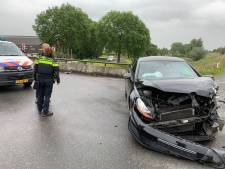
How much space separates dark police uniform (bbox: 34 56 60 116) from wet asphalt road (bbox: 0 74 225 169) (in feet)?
1.84

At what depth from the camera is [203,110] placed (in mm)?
4934

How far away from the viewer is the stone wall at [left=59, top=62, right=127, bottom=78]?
15342mm

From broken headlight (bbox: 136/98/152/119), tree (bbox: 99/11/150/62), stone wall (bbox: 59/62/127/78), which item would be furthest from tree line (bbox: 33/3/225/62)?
broken headlight (bbox: 136/98/152/119)

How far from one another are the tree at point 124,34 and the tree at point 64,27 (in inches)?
202

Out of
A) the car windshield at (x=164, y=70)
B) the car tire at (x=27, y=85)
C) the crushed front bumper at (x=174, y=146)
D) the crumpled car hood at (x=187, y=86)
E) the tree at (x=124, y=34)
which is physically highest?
the tree at (x=124, y=34)

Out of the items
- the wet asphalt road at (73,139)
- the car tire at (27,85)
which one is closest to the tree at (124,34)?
the car tire at (27,85)

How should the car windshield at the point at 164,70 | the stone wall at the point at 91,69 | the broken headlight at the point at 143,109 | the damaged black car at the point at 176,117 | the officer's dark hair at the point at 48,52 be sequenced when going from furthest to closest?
1. the stone wall at the point at 91,69
2. the officer's dark hair at the point at 48,52
3. the car windshield at the point at 164,70
4. the broken headlight at the point at 143,109
5. the damaged black car at the point at 176,117

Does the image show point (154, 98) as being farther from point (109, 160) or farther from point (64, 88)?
point (64, 88)

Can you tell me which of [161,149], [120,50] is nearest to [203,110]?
[161,149]

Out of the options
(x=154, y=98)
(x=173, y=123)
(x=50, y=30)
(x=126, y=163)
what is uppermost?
(x=50, y=30)

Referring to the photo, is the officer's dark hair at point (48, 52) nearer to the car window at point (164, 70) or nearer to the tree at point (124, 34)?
the car window at point (164, 70)

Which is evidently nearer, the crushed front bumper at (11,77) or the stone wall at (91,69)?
the crushed front bumper at (11,77)

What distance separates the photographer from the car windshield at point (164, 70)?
6377 mm

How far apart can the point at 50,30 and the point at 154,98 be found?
63.0m
